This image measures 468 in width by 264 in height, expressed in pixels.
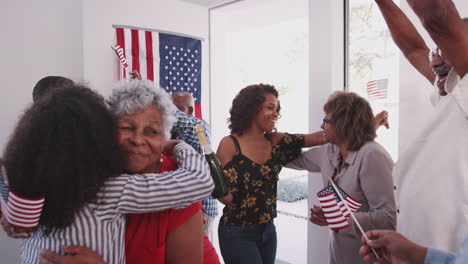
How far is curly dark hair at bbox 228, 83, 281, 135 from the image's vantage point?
251cm

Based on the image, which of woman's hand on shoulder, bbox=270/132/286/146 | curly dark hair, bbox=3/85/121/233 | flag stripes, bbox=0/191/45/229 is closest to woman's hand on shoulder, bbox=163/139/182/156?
curly dark hair, bbox=3/85/121/233

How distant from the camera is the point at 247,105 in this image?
2537mm

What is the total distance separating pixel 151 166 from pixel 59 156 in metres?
0.48

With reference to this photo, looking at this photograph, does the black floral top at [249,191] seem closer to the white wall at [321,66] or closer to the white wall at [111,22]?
the white wall at [321,66]

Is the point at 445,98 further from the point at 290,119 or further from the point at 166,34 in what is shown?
the point at 290,119

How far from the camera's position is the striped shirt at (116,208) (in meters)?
0.99

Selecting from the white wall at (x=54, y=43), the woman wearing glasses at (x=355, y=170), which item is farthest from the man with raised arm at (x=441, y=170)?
the white wall at (x=54, y=43)

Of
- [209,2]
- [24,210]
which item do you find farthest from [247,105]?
[209,2]

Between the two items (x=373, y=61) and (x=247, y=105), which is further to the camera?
(x=373, y=61)

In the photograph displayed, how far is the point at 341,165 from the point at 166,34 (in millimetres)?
2374

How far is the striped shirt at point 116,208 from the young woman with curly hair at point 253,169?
3.52ft

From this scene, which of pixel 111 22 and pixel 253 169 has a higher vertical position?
pixel 111 22

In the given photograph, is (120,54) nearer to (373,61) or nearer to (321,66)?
(321,66)

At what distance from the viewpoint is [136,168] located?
52.9 inches
